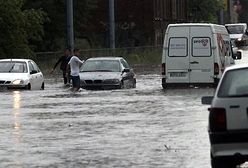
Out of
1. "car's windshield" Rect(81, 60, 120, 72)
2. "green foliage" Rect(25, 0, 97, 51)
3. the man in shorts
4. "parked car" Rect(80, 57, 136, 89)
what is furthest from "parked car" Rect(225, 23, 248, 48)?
the man in shorts

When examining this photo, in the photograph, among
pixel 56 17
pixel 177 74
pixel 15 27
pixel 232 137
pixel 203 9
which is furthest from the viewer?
pixel 203 9

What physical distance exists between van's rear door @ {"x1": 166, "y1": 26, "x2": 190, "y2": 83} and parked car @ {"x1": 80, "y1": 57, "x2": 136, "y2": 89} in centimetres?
248

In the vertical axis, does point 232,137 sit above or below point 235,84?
below

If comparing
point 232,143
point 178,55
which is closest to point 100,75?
point 178,55

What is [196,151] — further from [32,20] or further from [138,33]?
[138,33]

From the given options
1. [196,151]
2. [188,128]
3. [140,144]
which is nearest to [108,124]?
[188,128]

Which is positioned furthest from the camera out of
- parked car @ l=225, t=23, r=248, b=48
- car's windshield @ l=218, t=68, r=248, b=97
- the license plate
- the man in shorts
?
parked car @ l=225, t=23, r=248, b=48

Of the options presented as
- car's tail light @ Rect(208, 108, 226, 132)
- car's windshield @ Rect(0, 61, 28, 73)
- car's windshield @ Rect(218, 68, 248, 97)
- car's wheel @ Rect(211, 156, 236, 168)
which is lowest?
car's windshield @ Rect(0, 61, 28, 73)

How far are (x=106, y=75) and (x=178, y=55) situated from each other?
3.26m

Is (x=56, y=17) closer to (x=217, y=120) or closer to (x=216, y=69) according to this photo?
(x=216, y=69)

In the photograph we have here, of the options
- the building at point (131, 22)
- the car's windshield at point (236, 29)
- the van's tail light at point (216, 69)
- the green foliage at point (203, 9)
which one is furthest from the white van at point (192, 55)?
the green foliage at point (203, 9)

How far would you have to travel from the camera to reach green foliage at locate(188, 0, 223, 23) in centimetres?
10206

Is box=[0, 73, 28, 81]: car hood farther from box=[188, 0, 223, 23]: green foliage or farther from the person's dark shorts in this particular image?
box=[188, 0, 223, 23]: green foliage

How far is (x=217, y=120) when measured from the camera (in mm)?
11328
